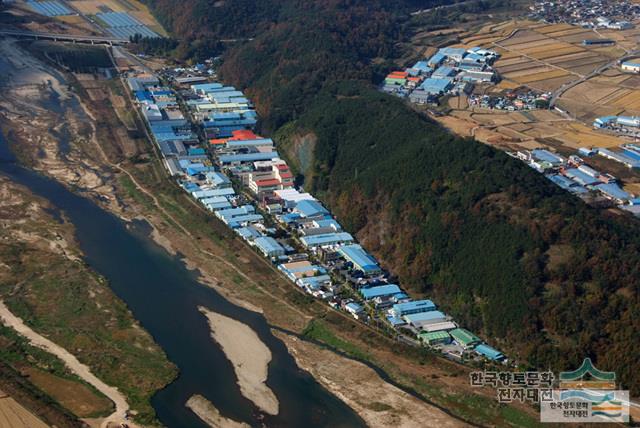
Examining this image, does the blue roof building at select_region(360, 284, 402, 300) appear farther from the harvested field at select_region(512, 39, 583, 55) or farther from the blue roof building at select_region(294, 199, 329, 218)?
the harvested field at select_region(512, 39, 583, 55)

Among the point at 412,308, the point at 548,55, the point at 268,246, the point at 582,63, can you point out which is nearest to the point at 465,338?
the point at 412,308

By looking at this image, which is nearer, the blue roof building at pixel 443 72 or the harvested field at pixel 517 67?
the blue roof building at pixel 443 72

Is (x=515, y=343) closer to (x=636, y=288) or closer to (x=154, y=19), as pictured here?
(x=636, y=288)

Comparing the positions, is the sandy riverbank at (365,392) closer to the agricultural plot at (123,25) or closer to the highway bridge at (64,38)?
the highway bridge at (64,38)

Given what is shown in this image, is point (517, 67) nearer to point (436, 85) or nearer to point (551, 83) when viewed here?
point (551, 83)

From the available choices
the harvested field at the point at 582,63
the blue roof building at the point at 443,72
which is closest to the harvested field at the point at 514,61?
the harvested field at the point at 582,63

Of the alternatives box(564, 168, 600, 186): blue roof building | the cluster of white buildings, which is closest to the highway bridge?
the cluster of white buildings
